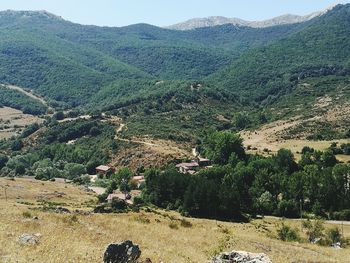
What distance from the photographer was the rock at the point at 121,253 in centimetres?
2388

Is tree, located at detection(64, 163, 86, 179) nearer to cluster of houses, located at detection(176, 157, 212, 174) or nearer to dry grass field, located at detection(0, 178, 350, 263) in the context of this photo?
cluster of houses, located at detection(176, 157, 212, 174)

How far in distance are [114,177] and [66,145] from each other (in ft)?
176

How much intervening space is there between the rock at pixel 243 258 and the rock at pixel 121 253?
507 centimetres

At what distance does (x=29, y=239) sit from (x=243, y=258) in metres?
12.2

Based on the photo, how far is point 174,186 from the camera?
309 feet

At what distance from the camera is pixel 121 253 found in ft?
80.0

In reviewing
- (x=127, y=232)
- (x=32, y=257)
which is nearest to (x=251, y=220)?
(x=127, y=232)

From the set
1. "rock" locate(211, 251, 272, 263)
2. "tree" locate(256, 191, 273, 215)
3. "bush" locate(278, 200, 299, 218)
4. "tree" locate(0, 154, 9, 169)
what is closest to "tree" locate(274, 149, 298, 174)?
"tree" locate(256, 191, 273, 215)

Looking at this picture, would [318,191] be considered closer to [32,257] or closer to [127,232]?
[127,232]

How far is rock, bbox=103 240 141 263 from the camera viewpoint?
23.9m

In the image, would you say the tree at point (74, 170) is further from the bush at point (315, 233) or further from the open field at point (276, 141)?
the bush at point (315, 233)

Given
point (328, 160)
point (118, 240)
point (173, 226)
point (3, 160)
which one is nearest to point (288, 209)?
point (328, 160)

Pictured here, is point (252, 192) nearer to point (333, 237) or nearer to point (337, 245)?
point (333, 237)

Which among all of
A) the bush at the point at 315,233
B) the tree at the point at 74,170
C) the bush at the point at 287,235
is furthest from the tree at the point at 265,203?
the tree at the point at 74,170
